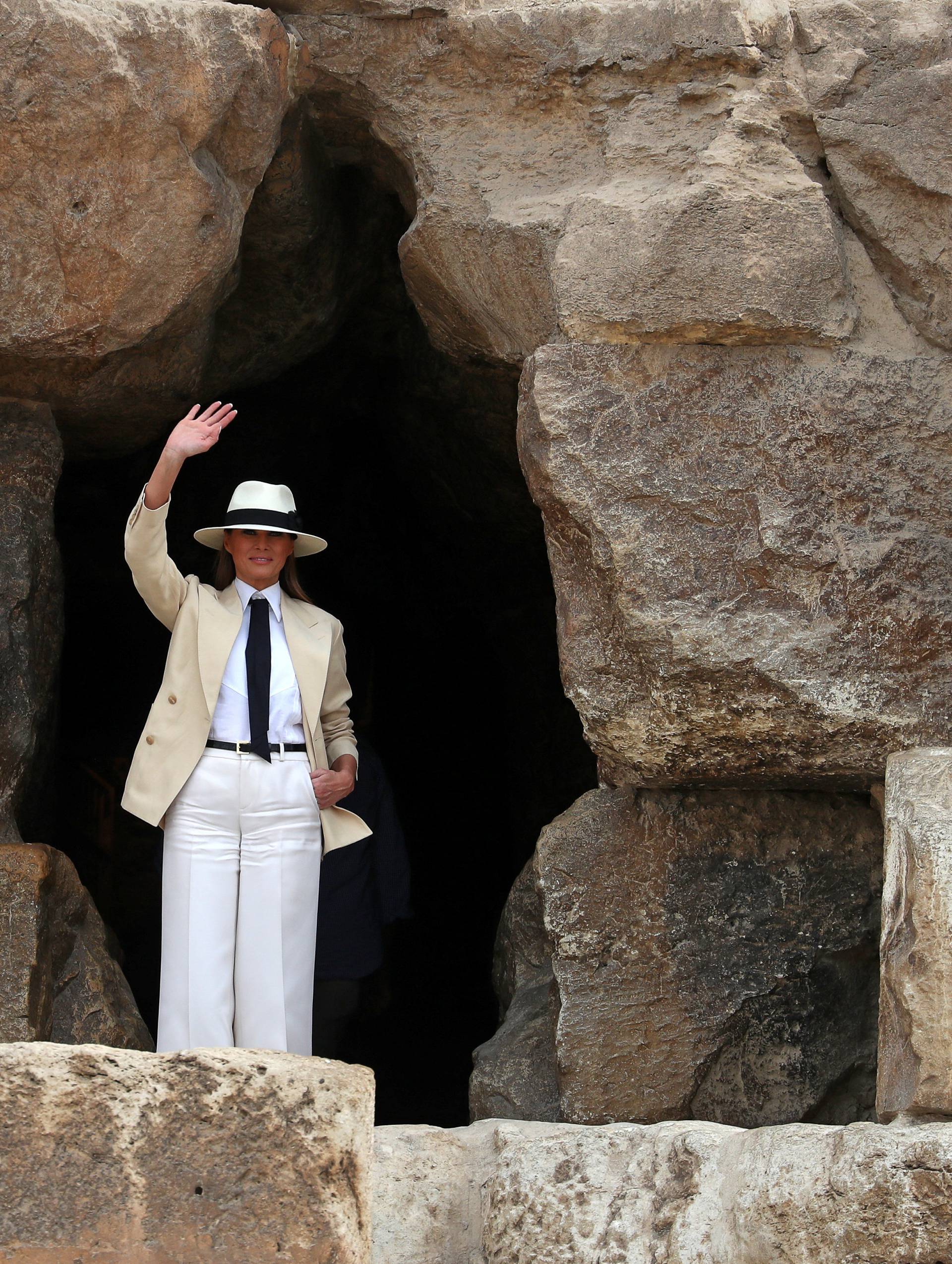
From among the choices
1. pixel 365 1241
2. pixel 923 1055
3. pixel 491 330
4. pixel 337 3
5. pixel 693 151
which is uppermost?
pixel 337 3

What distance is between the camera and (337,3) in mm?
3350

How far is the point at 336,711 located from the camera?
3.42 m

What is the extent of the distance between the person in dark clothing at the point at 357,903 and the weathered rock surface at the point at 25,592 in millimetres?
752

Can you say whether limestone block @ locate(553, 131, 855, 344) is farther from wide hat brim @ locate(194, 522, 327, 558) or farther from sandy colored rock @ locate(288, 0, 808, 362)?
wide hat brim @ locate(194, 522, 327, 558)

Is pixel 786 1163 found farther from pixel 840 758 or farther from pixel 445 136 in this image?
pixel 445 136

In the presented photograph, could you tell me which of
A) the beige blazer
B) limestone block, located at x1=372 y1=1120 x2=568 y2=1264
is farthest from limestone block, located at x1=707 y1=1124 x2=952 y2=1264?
the beige blazer

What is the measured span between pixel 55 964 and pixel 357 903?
29.3 inches

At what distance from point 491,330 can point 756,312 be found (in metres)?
0.68

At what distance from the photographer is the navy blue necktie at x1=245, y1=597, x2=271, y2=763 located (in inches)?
126

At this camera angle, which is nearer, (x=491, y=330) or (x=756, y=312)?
(x=756, y=312)

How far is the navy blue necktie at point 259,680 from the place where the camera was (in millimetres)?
3189

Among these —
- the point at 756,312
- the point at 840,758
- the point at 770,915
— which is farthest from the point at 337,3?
the point at 770,915

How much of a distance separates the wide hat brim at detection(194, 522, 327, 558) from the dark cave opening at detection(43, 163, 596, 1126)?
32.8 inches

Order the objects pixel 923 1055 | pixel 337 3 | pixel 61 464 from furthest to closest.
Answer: pixel 61 464, pixel 337 3, pixel 923 1055
